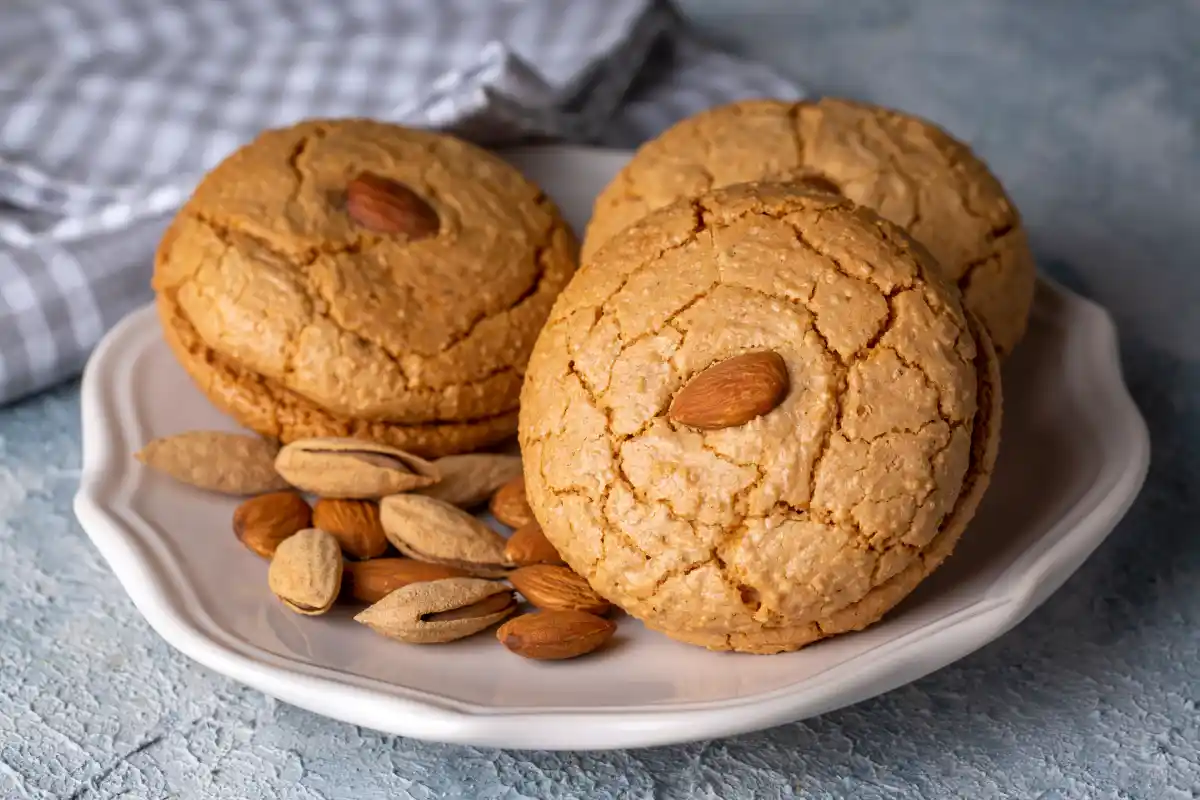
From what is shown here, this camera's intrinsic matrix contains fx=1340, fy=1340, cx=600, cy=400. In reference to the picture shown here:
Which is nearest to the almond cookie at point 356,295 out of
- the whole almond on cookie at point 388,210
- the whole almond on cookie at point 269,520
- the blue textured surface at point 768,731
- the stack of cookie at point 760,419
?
the whole almond on cookie at point 388,210

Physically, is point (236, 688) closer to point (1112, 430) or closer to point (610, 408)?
point (610, 408)

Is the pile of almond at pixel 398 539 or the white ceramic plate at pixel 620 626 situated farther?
the pile of almond at pixel 398 539

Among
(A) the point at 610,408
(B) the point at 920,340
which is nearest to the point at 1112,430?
(B) the point at 920,340

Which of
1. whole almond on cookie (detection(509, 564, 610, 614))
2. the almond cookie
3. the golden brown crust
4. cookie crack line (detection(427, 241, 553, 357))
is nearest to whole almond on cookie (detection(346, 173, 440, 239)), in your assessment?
the almond cookie

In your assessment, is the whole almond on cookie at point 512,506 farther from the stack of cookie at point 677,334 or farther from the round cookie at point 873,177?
the round cookie at point 873,177

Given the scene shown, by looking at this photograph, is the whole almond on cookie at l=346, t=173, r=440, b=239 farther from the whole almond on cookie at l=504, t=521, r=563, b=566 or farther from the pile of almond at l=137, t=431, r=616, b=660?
the whole almond on cookie at l=504, t=521, r=563, b=566
